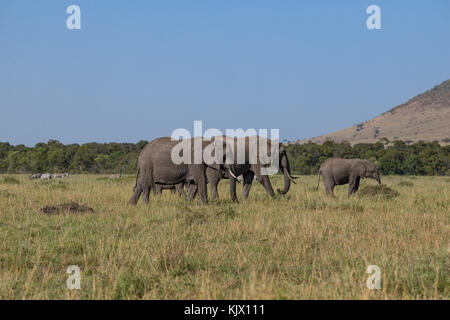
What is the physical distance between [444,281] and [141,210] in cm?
732

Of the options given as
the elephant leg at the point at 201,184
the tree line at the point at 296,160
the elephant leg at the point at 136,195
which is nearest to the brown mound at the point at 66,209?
the elephant leg at the point at 136,195

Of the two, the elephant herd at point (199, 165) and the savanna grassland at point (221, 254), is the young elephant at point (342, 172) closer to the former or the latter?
the elephant herd at point (199, 165)

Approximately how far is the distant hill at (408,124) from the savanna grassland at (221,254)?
141m

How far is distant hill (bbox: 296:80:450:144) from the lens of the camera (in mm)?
151625

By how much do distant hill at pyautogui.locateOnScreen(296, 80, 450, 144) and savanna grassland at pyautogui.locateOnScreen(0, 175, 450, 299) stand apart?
14077 cm

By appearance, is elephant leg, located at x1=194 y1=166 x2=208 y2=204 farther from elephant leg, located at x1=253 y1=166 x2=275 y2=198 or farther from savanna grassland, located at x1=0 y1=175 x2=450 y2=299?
elephant leg, located at x1=253 y1=166 x2=275 y2=198

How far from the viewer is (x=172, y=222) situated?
8.78 m

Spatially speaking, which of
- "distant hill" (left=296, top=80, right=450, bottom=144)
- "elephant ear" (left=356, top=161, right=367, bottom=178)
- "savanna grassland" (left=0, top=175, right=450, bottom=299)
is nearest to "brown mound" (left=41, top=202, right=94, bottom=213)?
"savanna grassland" (left=0, top=175, right=450, bottom=299)

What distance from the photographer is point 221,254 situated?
6.19 meters

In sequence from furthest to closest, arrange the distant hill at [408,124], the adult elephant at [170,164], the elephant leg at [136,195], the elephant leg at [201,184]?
1. the distant hill at [408,124]
2. the elephant leg at [136,195]
3. the adult elephant at [170,164]
4. the elephant leg at [201,184]

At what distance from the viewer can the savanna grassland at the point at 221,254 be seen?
4.64 meters

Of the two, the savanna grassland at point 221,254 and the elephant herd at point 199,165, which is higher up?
the elephant herd at point 199,165

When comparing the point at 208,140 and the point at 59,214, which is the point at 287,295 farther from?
the point at 208,140
